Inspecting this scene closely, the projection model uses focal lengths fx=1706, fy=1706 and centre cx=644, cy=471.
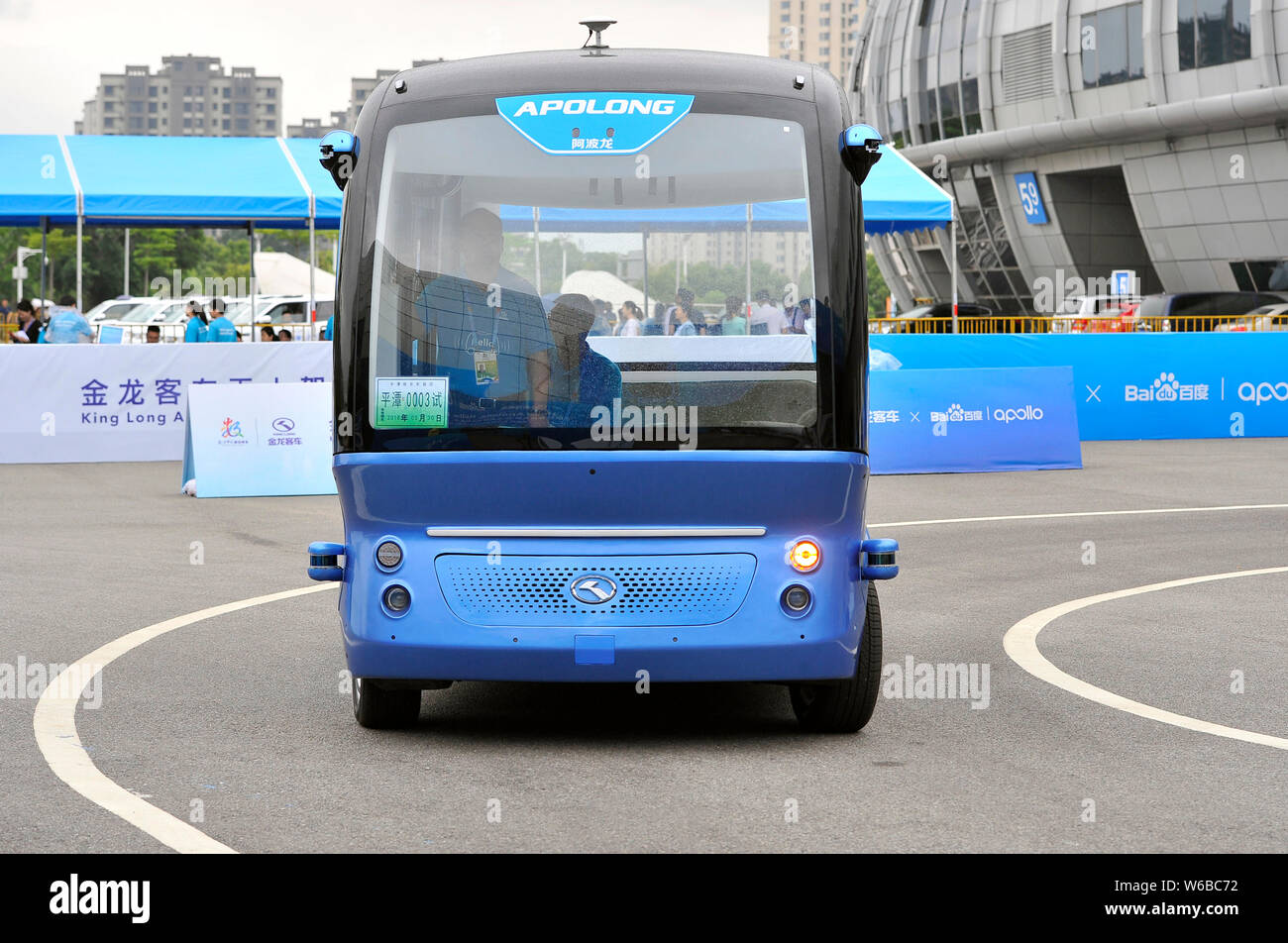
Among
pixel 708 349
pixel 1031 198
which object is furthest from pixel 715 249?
pixel 1031 198

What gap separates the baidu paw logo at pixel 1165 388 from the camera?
2388 cm

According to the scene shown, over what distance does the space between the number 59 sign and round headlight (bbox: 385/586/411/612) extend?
173ft

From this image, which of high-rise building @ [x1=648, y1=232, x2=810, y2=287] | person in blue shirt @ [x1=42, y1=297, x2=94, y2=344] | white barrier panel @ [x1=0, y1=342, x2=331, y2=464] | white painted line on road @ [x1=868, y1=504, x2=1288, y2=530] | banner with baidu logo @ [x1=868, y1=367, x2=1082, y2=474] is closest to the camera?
high-rise building @ [x1=648, y1=232, x2=810, y2=287]

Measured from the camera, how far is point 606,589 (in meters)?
6.08

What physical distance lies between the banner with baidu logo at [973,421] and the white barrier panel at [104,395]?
688 centimetres

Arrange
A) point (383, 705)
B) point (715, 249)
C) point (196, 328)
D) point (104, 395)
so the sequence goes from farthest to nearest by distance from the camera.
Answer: point (196, 328) < point (104, 395) < point (383, 705) < point (715, 249)

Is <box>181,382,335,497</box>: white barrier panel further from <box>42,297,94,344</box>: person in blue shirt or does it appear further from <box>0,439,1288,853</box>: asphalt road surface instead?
<box>42,297,94,344</box>: person in blue shirt

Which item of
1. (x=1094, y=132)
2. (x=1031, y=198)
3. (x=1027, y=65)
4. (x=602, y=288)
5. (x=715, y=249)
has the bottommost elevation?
(x=602, y=288)

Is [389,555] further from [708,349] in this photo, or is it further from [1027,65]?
[1027,65]

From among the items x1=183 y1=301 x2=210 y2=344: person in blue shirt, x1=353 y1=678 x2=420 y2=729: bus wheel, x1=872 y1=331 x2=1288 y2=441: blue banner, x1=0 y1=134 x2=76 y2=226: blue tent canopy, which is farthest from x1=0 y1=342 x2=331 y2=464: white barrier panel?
x1=353 y1=678 x2=420 y2=729: bus wheel

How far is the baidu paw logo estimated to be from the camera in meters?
23.9

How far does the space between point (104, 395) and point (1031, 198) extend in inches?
1650
